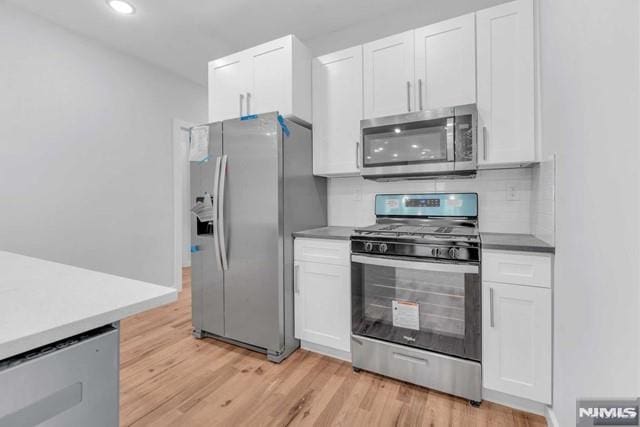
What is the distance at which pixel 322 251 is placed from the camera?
6.85 feet

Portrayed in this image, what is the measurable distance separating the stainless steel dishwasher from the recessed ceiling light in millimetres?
2764

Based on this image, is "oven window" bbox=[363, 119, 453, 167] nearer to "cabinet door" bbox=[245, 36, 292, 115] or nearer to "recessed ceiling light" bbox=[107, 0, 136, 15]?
"cabinet door" bbox=[245, 36, 292, 115]

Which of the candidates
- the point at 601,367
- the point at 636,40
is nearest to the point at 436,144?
the point at 636,40

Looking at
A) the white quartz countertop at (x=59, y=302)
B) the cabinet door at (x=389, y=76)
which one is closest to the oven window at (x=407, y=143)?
the cabinet door at (x=389, y=76)

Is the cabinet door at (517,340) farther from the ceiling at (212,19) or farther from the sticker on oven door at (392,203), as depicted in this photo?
the ceiling at (212,19)

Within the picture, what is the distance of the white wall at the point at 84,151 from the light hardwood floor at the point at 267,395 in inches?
48.8

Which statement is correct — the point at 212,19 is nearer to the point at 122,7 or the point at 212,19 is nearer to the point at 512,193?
the point at 122,7

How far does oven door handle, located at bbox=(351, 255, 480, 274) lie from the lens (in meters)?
1.60

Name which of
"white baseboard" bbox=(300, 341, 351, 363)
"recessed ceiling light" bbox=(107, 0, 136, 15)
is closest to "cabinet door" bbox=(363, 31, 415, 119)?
"white baseboard" bbox=(300, 341, 351, 363)

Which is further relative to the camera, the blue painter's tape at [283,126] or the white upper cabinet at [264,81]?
the white upper cabinet at [264,81]

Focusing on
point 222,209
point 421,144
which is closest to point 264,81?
point 222,209

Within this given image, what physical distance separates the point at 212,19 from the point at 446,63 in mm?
2012

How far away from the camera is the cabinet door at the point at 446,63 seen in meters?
1.86

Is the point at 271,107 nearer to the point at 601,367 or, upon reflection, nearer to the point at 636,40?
the point at 636,40
